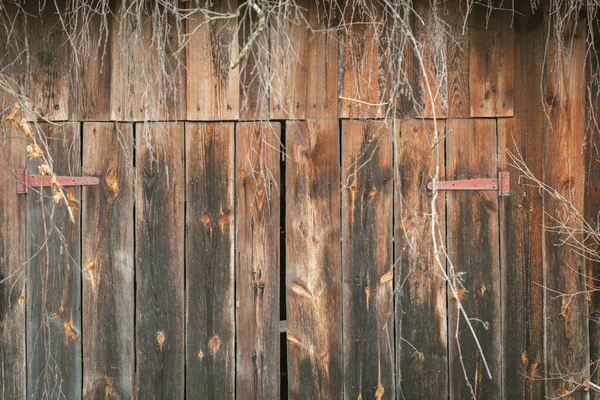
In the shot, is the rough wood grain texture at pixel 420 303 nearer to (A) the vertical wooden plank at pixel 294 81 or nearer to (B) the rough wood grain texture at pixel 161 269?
(A) the vertical wooden plank at pixel 294 81

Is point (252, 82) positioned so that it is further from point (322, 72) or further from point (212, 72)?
point (322, 72)

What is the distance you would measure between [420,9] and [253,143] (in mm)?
953

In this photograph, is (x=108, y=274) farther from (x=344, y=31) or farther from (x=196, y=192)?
(x=344, y=31)

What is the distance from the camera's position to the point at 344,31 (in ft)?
9.25

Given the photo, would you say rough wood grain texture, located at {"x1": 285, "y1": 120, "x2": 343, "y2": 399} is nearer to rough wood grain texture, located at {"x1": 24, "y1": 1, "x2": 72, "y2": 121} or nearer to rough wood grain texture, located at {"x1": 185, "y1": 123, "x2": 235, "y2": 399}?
rough wood grain texture, located at {"x1": 185, "y1": 123, "x2": 235, "y2": 399}

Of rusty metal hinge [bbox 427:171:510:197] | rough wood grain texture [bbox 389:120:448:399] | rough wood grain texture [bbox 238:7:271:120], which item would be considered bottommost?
rough wood grain texture [bbox 389:120:448:399]

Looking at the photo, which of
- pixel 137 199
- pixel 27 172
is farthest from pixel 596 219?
pixel 27 172

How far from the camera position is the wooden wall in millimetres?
2783

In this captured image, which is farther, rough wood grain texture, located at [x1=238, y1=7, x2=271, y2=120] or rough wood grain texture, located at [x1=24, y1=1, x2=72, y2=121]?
rough wood grain texture, located at [x1=24, y1=1, x2=72, y2=121]

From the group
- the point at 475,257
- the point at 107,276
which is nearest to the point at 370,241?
the point at 475,257

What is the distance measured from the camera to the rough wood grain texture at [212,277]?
282cm

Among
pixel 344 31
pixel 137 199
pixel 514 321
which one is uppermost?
pixel 344 31

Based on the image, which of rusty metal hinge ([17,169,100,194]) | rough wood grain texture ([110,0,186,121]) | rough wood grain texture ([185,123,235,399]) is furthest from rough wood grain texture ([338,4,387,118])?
rusty metal hinge ([17,169,100,194])

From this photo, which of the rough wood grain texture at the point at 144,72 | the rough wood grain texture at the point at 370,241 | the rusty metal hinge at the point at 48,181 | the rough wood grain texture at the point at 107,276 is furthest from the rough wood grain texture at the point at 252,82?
the rusty metal hinge at the point at 48,181
